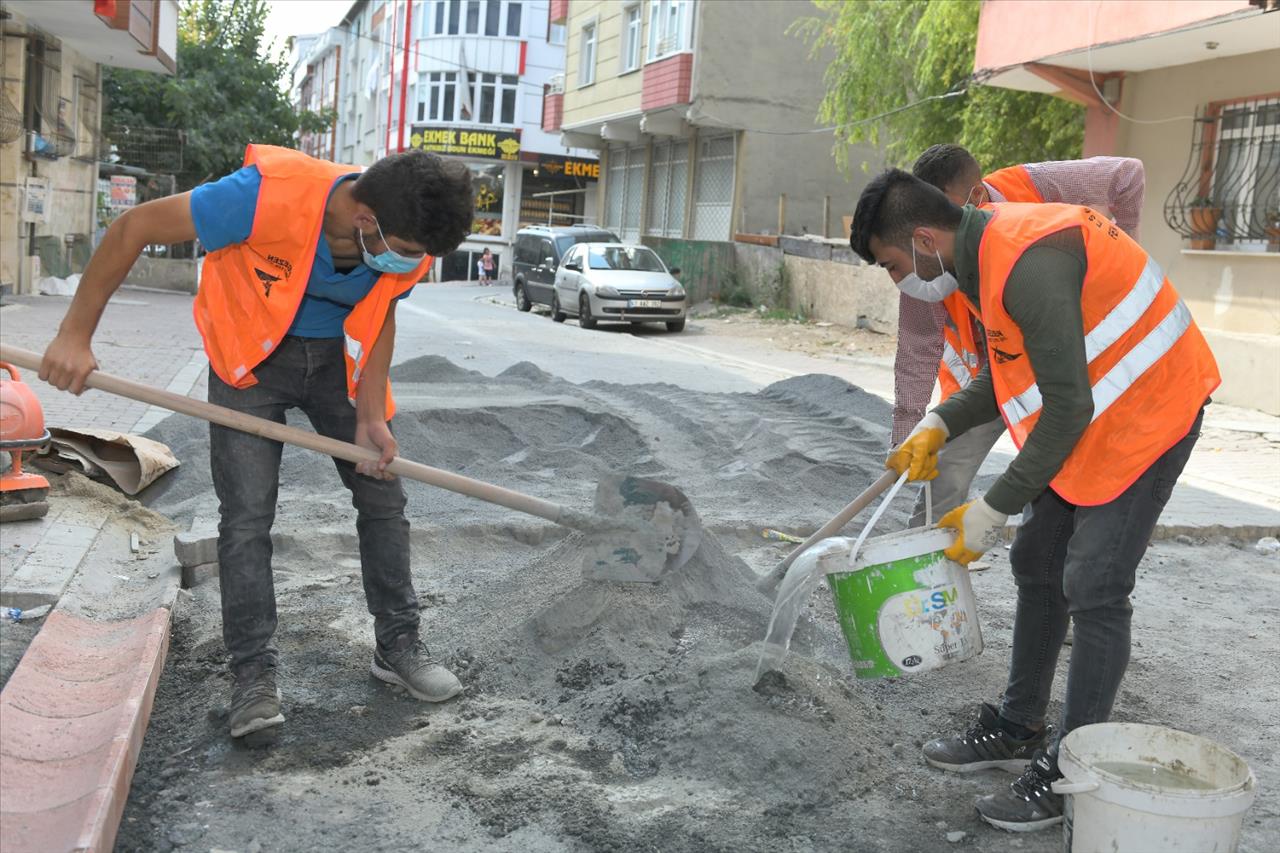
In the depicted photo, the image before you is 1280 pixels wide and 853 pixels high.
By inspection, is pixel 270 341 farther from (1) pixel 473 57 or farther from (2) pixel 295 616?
(1) pixel 473 57

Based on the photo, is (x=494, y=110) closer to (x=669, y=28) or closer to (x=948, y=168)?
(x=669, y=28)

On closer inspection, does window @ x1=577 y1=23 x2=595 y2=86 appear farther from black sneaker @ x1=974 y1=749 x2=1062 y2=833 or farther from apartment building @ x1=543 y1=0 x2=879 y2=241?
black sneaker @ x1=974 y1=749 x2=1062 y2=833

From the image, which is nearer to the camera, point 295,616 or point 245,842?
point 245,842

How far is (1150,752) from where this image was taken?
274 centimetres

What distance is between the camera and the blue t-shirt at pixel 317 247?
3152 millimetres

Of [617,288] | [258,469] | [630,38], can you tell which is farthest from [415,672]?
[630,38]

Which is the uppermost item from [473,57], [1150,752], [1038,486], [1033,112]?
[473,57]

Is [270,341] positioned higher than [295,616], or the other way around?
[270,341]

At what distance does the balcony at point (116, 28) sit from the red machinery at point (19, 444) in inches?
561

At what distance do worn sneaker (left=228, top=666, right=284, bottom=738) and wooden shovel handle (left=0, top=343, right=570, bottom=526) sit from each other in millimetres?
675

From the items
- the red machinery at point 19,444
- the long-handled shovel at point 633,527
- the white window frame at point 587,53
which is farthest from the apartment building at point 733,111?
the long-handled shovel at point 633,527

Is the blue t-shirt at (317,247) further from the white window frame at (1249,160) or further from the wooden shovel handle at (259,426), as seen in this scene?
the white window frame at (1249,160)

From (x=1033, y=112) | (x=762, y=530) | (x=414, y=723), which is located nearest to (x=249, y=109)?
(x=1033, y=112)

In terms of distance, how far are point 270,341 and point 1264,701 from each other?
135 inches
